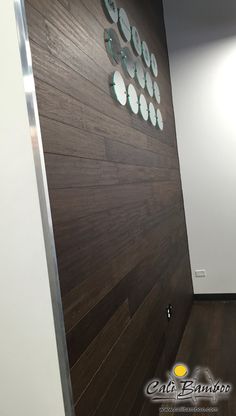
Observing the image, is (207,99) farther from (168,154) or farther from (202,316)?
(202,316)

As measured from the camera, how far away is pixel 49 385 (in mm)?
979

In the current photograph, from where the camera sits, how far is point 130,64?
1.97m

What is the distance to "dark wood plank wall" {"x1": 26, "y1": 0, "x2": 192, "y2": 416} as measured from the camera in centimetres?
105

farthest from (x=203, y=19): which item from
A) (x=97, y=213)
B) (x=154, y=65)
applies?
(x=97, y=213)

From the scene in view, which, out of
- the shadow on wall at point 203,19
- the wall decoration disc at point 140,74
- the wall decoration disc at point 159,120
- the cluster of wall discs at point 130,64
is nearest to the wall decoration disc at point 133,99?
the cluster of wall discs at point 130,64

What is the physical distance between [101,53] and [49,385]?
1.36 m

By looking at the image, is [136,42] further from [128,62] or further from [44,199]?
[44,199]

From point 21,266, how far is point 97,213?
0.42 meters

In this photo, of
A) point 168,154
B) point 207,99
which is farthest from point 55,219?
point 207,99

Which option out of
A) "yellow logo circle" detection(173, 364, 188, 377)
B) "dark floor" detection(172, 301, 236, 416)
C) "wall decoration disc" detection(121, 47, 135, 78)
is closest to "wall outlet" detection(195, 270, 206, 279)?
"dark floor" detection(172, 301, 236, 416)

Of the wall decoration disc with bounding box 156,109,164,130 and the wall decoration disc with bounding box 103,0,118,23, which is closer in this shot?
the wall decoration disc with bounding box 103,0,118,23

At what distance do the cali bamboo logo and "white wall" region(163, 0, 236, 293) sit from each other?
1.47 metres

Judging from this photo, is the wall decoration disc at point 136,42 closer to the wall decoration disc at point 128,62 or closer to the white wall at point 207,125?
the wall decoration disc at point 128,62

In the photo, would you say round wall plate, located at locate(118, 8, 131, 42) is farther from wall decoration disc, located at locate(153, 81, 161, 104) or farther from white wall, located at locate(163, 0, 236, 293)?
white wall, located at locate(163, 0, 236, 293)
